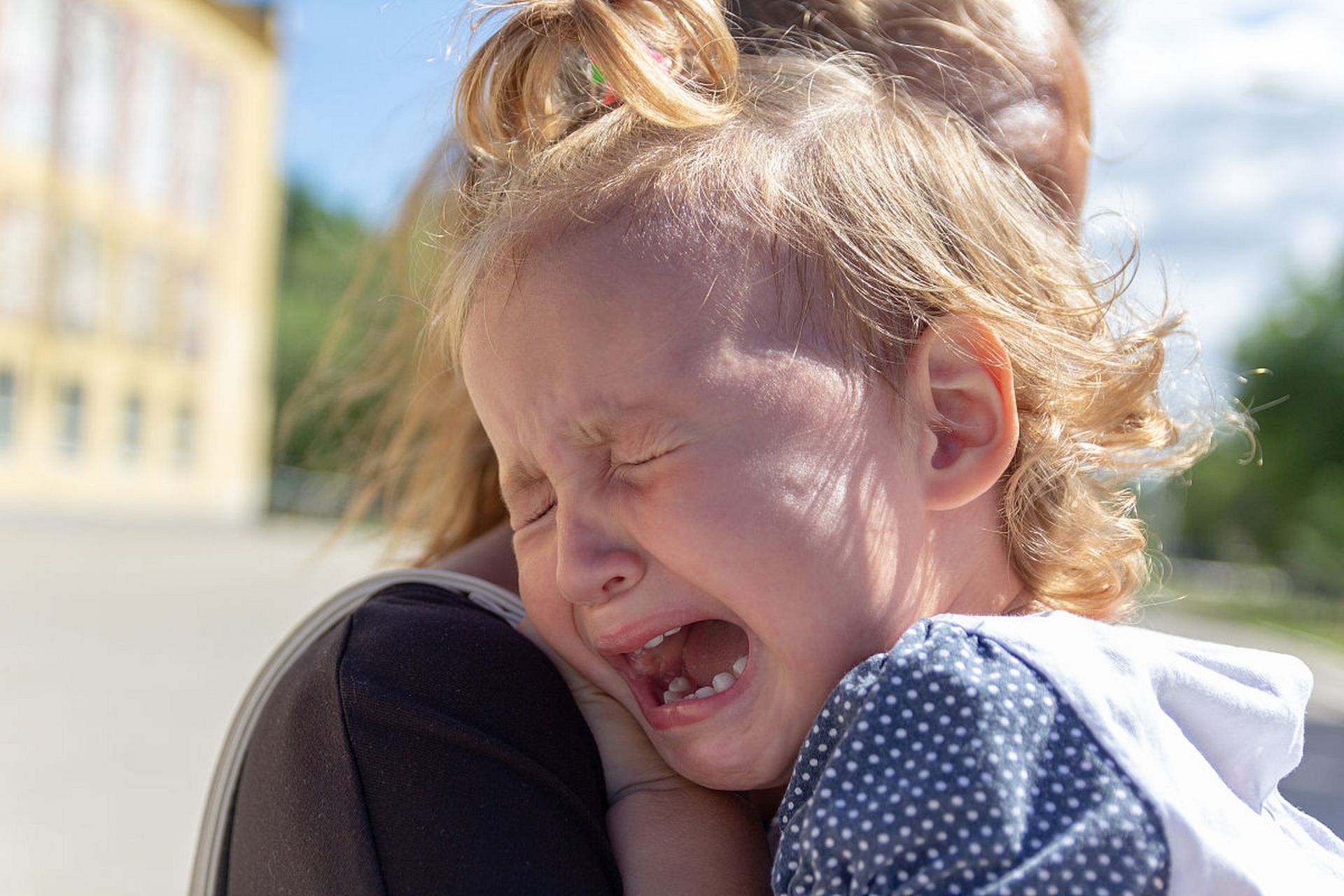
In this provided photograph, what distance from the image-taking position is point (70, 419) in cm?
2792

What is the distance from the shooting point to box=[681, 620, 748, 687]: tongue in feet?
4.76

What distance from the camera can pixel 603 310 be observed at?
1391 millimetres

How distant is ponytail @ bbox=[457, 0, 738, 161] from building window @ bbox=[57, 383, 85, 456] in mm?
28776

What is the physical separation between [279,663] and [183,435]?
32371 millimetres

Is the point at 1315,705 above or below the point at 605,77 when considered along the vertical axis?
below

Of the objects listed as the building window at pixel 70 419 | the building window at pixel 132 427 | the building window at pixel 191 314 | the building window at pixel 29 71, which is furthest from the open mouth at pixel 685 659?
the building window at pixel 191 314

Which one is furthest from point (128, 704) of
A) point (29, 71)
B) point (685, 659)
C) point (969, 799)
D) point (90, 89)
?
point (90, 89)

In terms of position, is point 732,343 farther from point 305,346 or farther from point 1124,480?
point 305,346

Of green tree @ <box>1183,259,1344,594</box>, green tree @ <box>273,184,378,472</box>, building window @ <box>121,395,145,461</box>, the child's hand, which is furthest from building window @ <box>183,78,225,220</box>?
the child's hand

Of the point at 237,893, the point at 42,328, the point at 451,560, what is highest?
the point at 451,560

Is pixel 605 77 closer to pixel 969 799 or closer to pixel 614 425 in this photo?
pixel 614 425

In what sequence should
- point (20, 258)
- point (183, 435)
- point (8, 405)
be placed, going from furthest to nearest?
point (183, 435), point (20, 258), point (8, 405)

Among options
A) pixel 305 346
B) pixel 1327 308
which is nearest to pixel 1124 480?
pixel 1327 308

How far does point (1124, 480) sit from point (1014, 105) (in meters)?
0.55
